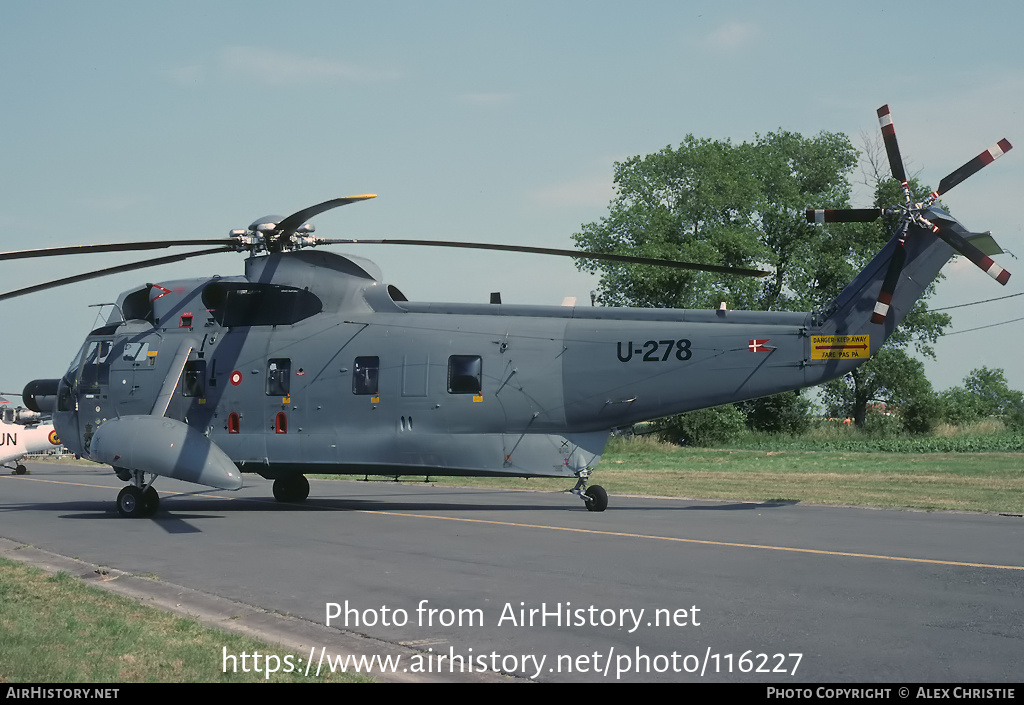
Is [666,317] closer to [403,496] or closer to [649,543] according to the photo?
[649,543]

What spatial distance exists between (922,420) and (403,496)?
47.4 meters

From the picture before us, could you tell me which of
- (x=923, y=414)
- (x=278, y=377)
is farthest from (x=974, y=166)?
(x=923, y=414)

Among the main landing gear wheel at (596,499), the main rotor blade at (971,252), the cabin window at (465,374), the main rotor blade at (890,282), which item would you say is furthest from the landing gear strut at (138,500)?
the main rotor blade at (971,252)

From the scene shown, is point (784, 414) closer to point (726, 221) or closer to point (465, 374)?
point (726, 221)

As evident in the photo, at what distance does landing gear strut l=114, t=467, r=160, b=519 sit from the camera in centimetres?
1884

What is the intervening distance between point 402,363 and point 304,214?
3.44 m

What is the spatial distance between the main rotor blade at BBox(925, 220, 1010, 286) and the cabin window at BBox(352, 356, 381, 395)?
10.5 meters

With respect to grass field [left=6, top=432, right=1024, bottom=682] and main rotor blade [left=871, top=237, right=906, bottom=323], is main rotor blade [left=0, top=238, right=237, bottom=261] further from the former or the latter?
main rotor blade [left=871, top=237, right=906, bottom=323]

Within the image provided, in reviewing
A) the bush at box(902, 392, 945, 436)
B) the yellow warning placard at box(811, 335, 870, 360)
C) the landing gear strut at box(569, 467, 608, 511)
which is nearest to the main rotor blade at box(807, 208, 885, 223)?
the yellow warning placard at box(811, 335, 870, 360)

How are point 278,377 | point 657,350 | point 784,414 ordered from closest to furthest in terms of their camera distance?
point 657,350 < point 278,377 < point 784,414

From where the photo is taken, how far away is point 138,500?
18.8m

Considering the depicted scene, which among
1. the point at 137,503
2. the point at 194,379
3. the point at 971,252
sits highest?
the point at 971,252

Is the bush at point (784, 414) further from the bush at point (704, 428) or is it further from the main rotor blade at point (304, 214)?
the main rotor blade at point (304, 214)

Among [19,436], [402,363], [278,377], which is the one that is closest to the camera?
[402,363]
